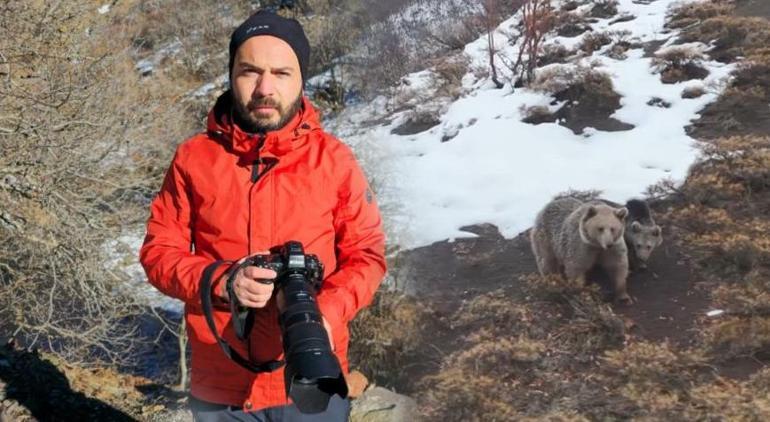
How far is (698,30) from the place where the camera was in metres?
3.06

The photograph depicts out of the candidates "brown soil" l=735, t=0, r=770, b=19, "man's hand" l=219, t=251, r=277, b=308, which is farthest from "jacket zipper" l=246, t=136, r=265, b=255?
"brown soil" l=735, t=0, r=770, b=19

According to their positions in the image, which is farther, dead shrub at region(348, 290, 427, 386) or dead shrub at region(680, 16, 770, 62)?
dead shrub at region(348, 290, 427, 386)

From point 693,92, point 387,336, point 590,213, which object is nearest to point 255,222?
point 590,213

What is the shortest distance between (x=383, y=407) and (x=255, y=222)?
1.94 meters

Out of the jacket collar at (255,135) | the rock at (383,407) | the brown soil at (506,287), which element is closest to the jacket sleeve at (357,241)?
the jacket collar at (255,135)

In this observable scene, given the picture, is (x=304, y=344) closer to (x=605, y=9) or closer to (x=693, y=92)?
(x=693, y=92)

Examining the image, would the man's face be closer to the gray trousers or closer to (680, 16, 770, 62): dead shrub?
the gray trousers

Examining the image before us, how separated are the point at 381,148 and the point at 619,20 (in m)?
1.43

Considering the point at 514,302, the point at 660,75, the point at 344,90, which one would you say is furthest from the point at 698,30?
the point at 344,90

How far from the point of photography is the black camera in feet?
3.29

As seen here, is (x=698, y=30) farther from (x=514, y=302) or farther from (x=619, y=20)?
(x=514, y=302)

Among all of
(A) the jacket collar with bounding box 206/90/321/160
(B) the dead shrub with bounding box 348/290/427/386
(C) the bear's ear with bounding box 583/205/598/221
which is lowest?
(B) the dead shrub with bounding box 348/290/427/386

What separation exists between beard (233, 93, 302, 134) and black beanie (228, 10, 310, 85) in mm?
93

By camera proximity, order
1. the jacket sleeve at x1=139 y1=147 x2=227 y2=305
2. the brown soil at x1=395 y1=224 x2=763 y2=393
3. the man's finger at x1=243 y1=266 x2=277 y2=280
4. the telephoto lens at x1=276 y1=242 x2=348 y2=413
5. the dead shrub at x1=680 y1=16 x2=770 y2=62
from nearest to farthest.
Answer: the telephoto lens at x1=276 y1=242 x2=348 y2=413 → the man's finger at x1=243 y1=266 x2=277 y2=280 → the jacket sleeve at x1=139 y1=147 x2=227 y2=305 → the brown soil at x1=395 y1=224 x2=763 y2=393 → the dead shrub at x1=680 y1=16 x2=770 y2=62
